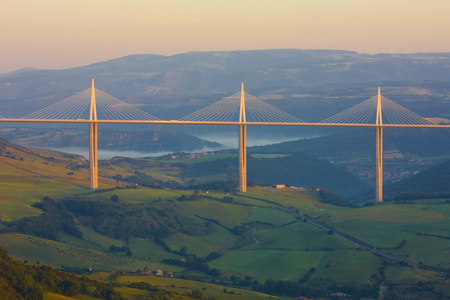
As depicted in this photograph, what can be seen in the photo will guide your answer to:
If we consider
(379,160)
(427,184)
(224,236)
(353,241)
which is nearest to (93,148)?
(224,236)

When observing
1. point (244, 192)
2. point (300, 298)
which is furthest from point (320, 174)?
point (300, 298)

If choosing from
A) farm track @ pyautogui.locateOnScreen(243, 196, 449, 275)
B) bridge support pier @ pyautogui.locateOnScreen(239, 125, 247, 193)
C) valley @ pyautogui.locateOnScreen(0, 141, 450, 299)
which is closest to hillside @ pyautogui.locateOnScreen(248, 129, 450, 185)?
valley @ pyautogui.locateOnScreen(0, 141, 450, 299)

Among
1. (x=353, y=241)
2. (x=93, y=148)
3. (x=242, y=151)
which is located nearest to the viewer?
(x=353, y=241)

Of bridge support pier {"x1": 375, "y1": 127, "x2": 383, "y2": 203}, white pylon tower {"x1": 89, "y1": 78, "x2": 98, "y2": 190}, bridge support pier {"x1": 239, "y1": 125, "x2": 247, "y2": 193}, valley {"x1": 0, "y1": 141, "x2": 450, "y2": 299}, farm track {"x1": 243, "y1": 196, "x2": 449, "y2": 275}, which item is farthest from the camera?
bridge support pier {"x1": 375, "y1": 127, "x2": 383, "y2": 203}

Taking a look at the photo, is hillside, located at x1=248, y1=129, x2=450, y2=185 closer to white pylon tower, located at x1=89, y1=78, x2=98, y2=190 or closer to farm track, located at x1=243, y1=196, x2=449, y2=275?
farm track, located at x1=243, y1=196, x2=449, y2=275

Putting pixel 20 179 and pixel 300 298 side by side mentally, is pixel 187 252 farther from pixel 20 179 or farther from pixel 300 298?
pixel 20 179

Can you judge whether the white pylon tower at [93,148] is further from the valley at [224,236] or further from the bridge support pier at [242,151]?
the bridge support pier at [242,151]

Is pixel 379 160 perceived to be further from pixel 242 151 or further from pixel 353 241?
pixel 353 241

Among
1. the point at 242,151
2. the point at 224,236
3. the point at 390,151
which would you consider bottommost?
the point at 224,236

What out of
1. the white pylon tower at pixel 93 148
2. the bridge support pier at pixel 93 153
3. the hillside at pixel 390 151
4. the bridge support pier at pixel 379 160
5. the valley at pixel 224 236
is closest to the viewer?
the valley at pixel 224 236

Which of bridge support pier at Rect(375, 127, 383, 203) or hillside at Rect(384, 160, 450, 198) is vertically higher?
bridge support pier at Rect(375, 127, 383, 203)

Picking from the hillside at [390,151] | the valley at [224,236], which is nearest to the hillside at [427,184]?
the valley at [224,236]
